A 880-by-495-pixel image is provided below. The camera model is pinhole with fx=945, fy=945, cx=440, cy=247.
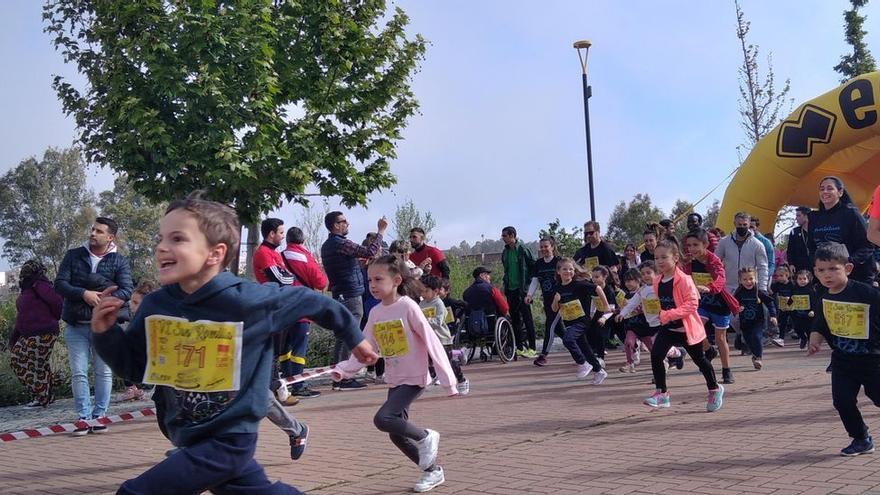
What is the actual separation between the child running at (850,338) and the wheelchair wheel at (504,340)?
27.6ft

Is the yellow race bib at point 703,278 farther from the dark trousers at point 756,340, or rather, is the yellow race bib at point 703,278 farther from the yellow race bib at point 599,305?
the yellow race bib at point 599,305

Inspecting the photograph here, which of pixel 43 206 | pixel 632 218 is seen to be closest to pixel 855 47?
pixel 632 218

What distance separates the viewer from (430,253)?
1396 centimetres

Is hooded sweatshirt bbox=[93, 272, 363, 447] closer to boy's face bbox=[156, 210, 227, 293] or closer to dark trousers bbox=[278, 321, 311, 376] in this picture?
boy's face bbox=[156, 210, 227, 293]

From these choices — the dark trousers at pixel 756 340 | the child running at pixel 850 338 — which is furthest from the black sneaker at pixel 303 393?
the child running at pixel 850 338

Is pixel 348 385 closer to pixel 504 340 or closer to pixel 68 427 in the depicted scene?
pixel 504 340

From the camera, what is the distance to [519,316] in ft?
51.1

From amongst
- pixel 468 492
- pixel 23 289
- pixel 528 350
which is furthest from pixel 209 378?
pixel 528 350

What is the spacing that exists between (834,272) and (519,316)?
30.7ft

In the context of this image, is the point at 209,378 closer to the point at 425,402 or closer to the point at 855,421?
the point at 855,421

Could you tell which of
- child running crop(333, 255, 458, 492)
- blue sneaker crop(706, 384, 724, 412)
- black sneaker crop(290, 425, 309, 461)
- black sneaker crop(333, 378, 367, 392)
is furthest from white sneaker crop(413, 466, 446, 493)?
black sneaker crop(333, 378, 367, 392)

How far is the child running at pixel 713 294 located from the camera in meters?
10.4

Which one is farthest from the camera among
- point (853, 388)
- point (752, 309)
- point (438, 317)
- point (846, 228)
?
point (752, 309)

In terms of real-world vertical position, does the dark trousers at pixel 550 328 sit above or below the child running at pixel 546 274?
below
